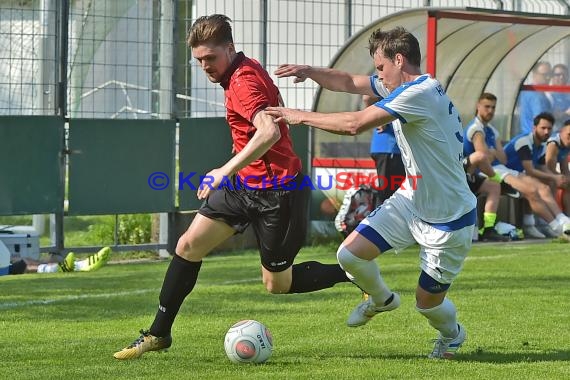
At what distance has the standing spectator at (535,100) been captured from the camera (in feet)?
56.8

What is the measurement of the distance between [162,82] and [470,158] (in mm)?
4035

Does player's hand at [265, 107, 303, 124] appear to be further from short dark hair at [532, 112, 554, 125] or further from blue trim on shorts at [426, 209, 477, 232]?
short dark hair at [532, 112, 554, 125]

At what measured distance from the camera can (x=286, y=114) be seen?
6480 mm

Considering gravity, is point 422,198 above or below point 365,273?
above

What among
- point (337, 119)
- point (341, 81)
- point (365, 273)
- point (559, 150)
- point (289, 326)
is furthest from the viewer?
point (559, 150)

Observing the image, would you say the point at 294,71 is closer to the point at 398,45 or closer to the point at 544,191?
the point at 398,45

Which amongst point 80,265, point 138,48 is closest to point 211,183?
point 80,265

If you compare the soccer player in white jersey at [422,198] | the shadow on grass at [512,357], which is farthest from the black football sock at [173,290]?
the shadow on grass at [512,357]

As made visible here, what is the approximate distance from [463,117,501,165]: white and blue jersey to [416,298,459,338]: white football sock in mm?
8376

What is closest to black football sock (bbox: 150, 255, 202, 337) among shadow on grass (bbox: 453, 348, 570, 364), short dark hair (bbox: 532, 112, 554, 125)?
shadow on grass (bbox: 453, 348, 570, 364)

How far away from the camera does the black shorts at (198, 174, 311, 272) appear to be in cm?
739

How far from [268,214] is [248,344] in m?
0.85

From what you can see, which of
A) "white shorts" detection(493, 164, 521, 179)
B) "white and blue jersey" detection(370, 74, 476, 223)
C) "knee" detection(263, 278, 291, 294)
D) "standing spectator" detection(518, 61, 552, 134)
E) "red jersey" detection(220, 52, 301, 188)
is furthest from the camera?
"standing spectator" detection(518, 61, 552, 134)

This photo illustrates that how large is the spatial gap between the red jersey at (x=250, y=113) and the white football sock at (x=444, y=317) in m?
1.19
